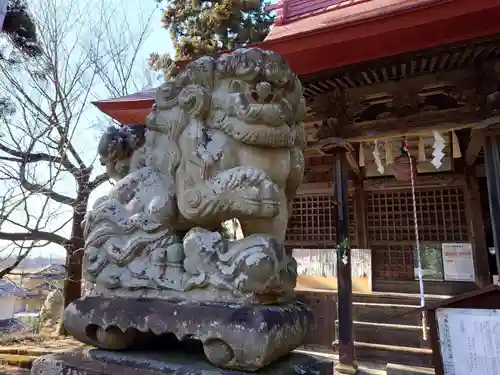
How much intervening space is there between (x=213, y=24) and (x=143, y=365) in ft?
33.1

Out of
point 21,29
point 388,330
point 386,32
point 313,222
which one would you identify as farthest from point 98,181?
point 386,32

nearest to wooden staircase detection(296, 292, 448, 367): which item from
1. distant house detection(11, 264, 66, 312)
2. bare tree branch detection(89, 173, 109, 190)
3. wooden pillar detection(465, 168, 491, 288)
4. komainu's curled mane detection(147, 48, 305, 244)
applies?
wooden pillar detection(465, 168, 491, 288)

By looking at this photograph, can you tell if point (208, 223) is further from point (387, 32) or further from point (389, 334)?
point (389, 334)

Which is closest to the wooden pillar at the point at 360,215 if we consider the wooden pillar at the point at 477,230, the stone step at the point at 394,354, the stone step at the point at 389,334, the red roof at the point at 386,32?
the stone step at the point at 389,334

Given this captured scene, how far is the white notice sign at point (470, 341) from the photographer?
9.01ft

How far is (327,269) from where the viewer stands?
6801 millimetres

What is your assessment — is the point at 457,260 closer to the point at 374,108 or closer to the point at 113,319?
the point at 374,108

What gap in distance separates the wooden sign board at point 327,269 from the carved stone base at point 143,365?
5.00 meters

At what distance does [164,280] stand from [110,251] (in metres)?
0.32

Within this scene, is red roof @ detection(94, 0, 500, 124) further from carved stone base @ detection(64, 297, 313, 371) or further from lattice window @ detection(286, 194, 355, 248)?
lattice window @ detection(286, 194, 355, 248)

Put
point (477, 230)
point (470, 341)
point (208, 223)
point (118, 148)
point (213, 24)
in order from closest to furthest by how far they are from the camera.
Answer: point (208, 223)
point (118, 148)
point (470, 341)
point (477, 230)
point (213, 24)

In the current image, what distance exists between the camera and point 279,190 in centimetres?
183

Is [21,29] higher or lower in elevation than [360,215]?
higher

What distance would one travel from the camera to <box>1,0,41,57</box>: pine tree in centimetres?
712
